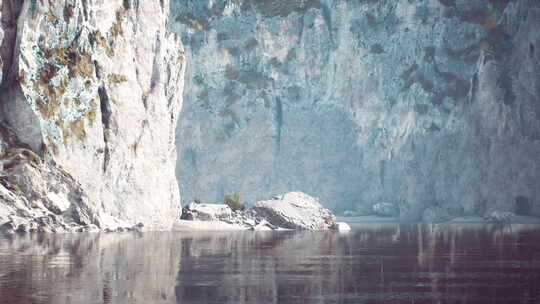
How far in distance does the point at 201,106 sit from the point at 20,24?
98.4 meters

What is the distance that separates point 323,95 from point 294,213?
8146 centimetres

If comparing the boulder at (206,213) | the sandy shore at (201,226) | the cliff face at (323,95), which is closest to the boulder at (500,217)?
the cliff face at (323,95)

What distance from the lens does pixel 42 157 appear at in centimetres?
6450

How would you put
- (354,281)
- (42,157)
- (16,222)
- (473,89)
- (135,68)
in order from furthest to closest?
1. (473,89)
2. (135,68)
3. (42,157)
4. (16,222)
5. (354,281)

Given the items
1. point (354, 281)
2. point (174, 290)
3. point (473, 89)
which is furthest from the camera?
point (473, 89)

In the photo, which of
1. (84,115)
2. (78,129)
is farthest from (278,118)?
(78,129)

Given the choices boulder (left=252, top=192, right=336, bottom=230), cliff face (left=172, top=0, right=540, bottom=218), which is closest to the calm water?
boulder (left=252, top=192, right=336, bottom=230)

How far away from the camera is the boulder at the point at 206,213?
287 feet

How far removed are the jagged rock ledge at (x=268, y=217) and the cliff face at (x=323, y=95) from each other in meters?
64.8

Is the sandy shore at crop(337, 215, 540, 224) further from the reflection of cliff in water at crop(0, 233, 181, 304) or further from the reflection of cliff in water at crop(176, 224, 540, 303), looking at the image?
the reflection of cliff in water at crop(0, 233, 181, 304)

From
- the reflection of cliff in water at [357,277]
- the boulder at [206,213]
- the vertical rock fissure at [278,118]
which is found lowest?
the reflection of cliff in water at [357,277]

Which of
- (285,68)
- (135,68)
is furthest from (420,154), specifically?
(135,68)

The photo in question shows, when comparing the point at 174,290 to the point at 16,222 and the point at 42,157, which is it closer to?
the point at 16,222

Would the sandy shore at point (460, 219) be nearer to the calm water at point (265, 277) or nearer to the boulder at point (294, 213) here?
the boulder at point (294, 213)
